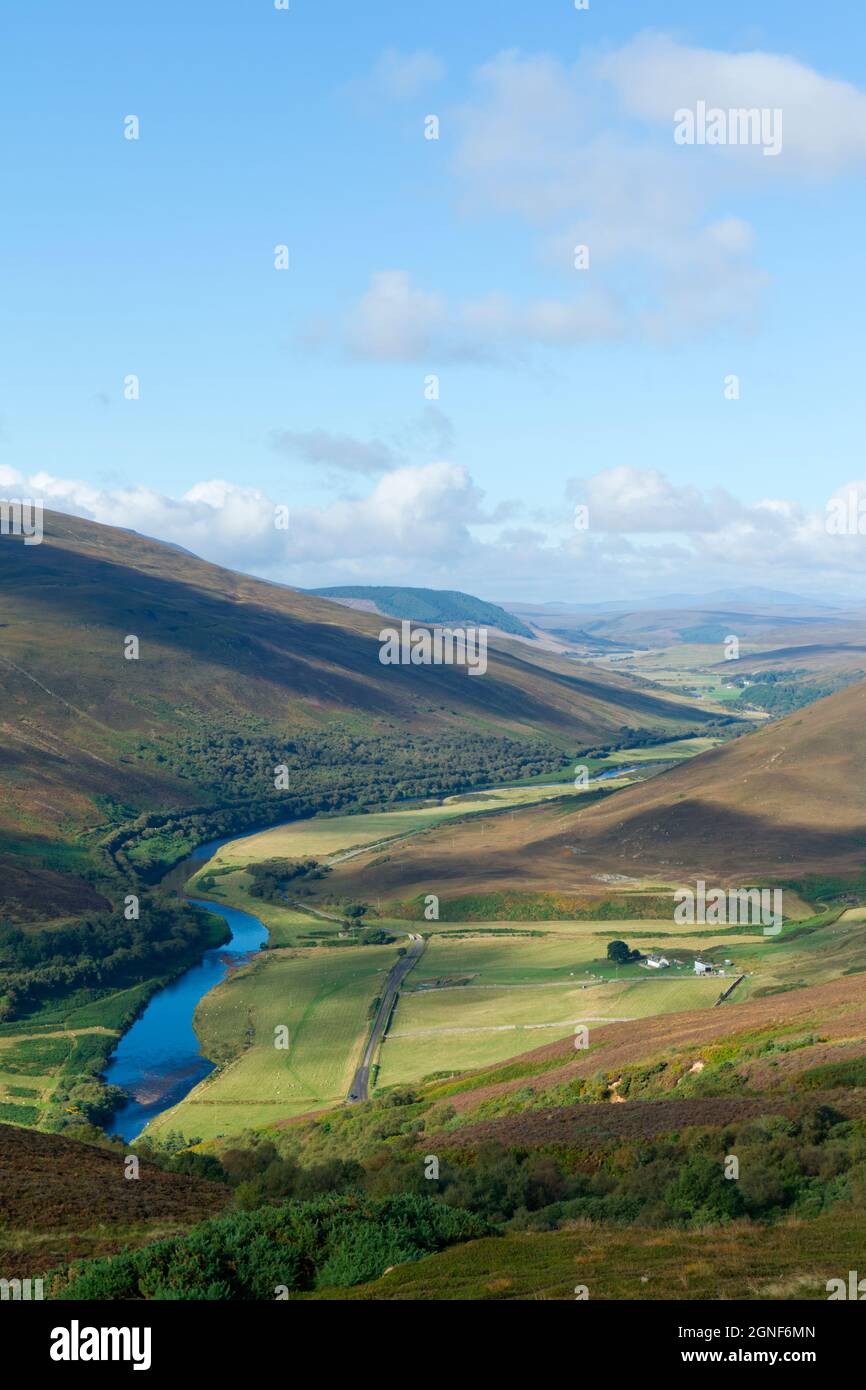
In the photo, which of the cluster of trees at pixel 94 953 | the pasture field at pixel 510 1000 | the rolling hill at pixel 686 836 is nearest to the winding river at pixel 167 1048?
the cluster of trees at pixel 94 953

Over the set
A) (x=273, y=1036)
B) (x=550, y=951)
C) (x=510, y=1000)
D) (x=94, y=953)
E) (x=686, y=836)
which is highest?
(x=686, y=836)

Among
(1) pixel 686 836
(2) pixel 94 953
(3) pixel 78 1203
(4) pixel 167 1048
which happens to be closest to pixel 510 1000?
(4) pixel 167 1048

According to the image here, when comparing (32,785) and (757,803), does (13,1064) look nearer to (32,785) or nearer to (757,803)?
(32,785)

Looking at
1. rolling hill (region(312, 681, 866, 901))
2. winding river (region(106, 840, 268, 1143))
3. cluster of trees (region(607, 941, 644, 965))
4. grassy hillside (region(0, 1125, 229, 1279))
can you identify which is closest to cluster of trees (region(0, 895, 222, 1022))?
winding river (region(106, 840, 268, 1143))

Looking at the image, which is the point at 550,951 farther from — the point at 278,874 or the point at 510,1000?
the point at 278,874
